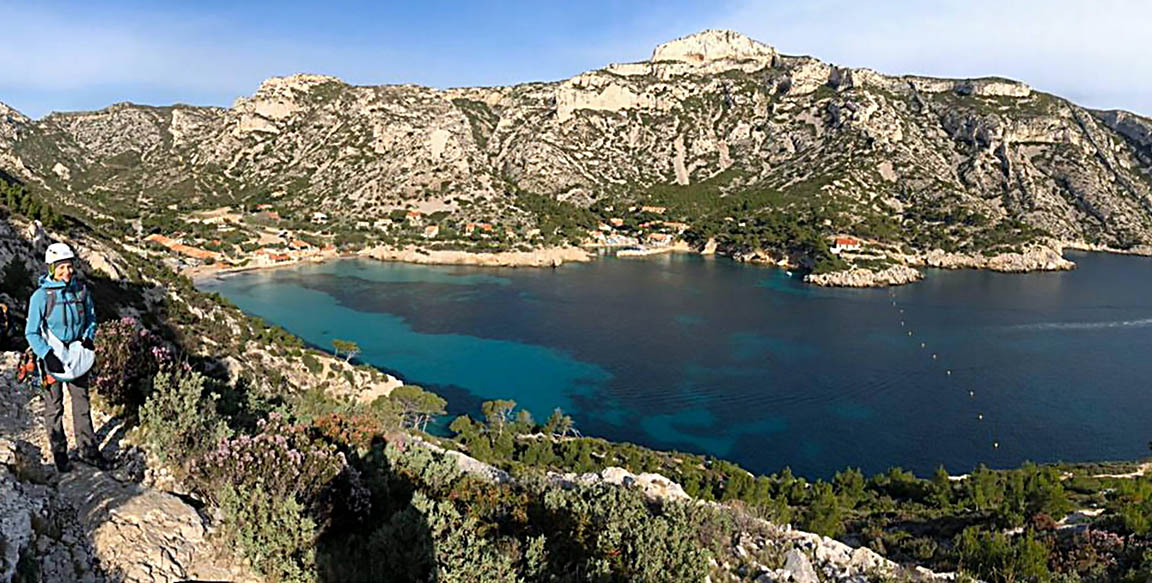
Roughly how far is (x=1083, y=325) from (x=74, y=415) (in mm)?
62020

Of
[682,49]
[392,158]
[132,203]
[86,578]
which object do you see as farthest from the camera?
[682,49]

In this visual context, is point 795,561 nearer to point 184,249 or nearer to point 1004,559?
point 1004,559

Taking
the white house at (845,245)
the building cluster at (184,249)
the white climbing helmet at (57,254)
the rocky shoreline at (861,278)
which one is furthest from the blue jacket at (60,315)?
the white house at (845,245)

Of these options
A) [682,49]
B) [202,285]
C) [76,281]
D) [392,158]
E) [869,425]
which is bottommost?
[869,425]

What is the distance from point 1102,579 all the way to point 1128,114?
163967 millimetres

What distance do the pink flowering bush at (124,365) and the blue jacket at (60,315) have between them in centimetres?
167

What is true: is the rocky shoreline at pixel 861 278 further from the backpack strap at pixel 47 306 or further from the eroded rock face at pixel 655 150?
the backpack strap at pixel 47 306

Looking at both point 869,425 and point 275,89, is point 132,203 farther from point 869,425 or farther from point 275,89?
point 869,425

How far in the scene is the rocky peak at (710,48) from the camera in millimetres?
149375

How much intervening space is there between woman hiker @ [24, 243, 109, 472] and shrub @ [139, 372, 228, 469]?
670 mm

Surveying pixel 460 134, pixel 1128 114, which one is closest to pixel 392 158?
pixel 460 134

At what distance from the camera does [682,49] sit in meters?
152

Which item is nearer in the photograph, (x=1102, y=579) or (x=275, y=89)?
(x=1102, y=579)

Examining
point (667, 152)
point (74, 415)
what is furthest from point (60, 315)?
point (667, 152)
